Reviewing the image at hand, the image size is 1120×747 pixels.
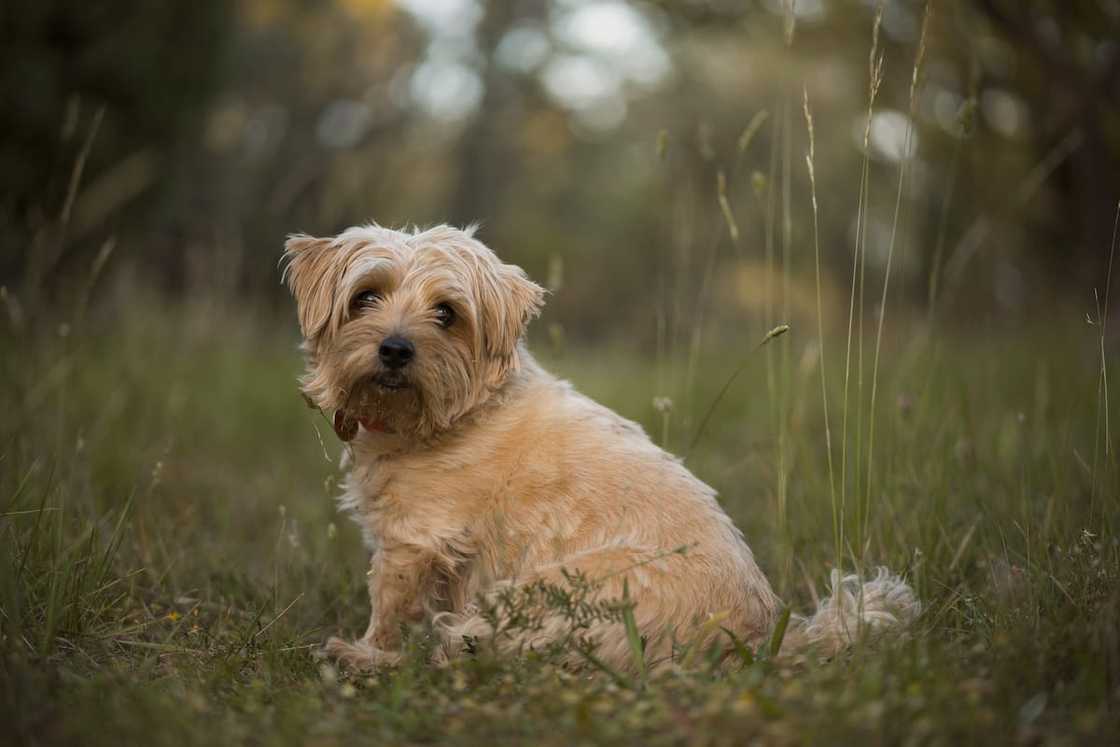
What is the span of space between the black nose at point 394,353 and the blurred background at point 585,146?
977 mm

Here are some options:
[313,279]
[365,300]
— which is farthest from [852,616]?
[313,279]

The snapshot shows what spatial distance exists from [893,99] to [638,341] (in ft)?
13.8

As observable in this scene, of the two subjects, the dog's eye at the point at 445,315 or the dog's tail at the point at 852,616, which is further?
the dog's eye at the point at 445,315

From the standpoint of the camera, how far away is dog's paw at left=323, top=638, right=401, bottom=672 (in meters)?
3.12

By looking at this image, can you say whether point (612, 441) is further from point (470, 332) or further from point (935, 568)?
point (935, 568)

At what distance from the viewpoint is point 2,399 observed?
5098mm

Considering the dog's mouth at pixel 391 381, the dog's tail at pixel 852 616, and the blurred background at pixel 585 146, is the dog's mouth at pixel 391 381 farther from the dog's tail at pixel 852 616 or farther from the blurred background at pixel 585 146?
the dog's tail at pixel 852 616

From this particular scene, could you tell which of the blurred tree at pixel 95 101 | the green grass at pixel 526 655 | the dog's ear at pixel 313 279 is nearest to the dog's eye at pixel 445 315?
the dog's ear at pixel 313 279

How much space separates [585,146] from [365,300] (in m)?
25.2

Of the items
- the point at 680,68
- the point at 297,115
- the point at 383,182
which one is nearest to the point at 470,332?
the point at 383,182

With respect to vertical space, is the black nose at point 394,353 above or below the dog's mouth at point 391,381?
above

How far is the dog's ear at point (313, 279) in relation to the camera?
3.46m

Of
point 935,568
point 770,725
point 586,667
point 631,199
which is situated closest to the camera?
point 770,725

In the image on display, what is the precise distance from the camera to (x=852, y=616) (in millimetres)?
2953
